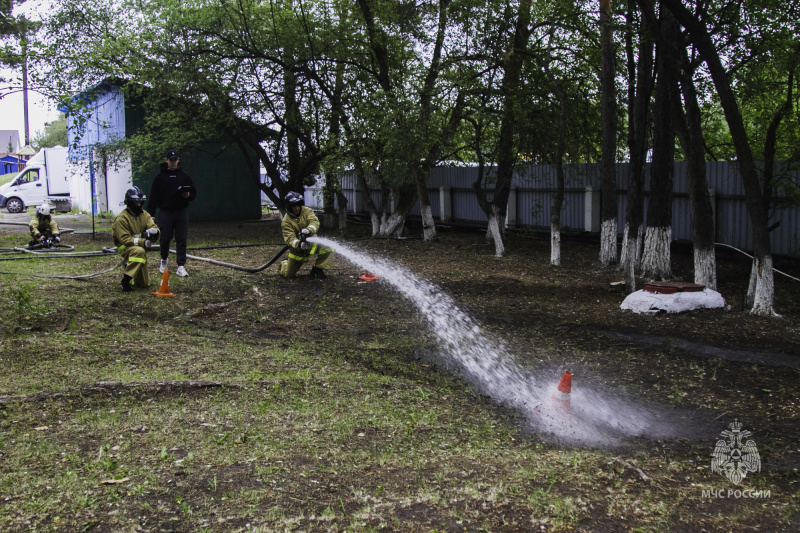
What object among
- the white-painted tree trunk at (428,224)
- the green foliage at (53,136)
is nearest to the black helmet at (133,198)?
the white-painted tree trunk at (428,224)

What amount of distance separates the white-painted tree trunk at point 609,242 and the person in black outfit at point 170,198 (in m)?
7.72

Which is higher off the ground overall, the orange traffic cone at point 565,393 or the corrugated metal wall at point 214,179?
the corrugated metal wall at point 214,179

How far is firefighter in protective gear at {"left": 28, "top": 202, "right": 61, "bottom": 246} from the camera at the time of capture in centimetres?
1517

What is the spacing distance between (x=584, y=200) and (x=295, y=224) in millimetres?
9057

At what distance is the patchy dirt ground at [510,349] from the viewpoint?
374cm

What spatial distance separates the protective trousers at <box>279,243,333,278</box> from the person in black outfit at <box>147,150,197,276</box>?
1686 millimetres

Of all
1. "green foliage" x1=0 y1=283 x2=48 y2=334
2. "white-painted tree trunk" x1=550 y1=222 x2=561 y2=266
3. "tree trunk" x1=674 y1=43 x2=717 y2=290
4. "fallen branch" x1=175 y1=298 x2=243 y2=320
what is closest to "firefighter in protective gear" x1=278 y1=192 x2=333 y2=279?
"fallen branch" x1=175 y1=298 x2=243 y2=320

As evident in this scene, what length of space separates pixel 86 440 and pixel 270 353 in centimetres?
260

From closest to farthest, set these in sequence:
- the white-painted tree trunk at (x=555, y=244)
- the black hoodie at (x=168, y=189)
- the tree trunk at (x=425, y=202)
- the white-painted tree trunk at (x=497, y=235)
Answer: the black hoodie at (x=168, y=189) → the white-painted tree trunk at (x=555, y=244) → the white-painted tree trunk at (x=497, y=235) → the tree trunk at (x=425, y=202)

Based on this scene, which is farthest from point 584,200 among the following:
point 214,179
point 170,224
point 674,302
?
point 214,179

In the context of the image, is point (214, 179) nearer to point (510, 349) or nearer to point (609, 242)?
point (609, 242)

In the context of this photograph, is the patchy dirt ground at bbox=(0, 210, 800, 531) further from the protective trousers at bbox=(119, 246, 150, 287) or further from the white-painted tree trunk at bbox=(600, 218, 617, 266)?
the protective trousers at bbox=(119, 246, 150, 287)

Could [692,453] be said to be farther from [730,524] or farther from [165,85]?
[165,85]

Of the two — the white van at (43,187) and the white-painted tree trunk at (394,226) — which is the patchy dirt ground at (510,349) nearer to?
the white-painted tree trunk at (394,226)
